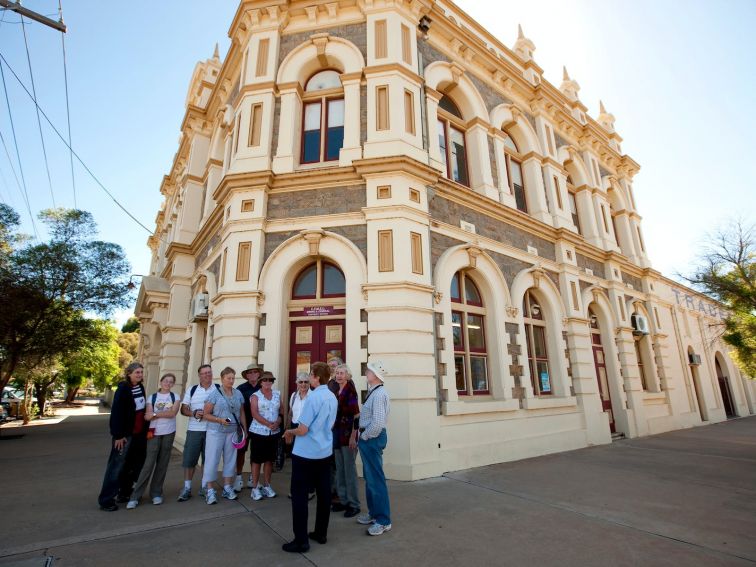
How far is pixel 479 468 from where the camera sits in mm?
7867

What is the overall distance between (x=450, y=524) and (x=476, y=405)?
373 centimetres

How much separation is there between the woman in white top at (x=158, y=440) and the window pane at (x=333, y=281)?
3.63 meters

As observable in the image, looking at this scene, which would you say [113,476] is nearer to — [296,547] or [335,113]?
[296,547]

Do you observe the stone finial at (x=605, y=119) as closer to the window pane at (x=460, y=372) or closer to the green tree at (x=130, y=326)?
the window pane at (x=460, y=372)

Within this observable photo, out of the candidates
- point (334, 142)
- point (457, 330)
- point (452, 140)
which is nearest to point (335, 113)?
point (334, 142)

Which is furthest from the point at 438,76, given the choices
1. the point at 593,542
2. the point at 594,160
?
the point at 593,542

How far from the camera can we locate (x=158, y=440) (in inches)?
223

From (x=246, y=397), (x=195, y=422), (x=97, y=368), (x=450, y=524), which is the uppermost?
(x=97, y=368)

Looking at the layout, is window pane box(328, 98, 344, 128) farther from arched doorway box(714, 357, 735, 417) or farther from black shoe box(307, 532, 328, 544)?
arched doorway box(714, 357, 735, 417)

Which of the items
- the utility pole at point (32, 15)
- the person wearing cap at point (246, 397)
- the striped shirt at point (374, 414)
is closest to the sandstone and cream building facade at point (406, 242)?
the person wearing cap at point (246, 397)

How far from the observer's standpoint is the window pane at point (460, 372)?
867 cm

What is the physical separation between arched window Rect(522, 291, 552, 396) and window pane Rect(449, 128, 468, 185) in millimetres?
3979

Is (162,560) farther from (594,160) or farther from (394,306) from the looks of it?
(594,160)

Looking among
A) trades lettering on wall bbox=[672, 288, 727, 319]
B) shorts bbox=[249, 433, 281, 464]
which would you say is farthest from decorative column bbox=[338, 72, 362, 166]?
trades lettering on wall bbox=[672, 288, 727, 319]
